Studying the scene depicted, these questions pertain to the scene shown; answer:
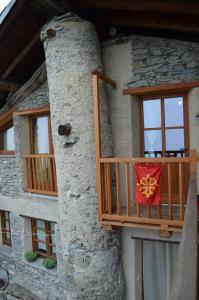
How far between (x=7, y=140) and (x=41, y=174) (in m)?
2.27

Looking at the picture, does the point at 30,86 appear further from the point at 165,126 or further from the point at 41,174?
the point at 165,126

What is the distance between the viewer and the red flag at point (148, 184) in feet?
14.5

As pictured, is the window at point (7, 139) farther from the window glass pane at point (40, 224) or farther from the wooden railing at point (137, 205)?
the wooden railing at point (137, 205)

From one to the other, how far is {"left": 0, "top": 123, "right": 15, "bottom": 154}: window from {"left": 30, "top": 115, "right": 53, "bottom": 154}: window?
101 centimetres

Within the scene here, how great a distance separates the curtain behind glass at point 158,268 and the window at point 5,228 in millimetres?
5018

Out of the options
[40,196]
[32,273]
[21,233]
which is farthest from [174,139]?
[32,273]

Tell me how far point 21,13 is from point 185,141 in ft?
13.2

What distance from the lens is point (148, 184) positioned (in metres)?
4.49

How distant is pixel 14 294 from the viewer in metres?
7.52

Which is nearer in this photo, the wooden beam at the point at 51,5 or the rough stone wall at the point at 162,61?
the wooden beam at the point at 51,5

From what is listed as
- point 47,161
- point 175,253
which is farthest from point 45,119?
point 175,253

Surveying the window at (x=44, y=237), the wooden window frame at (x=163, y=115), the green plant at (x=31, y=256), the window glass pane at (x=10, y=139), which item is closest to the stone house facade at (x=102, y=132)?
the wooden window frame at (x=163, y=115)

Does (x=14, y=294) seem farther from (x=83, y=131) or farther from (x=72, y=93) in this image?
(x=72, y=93)

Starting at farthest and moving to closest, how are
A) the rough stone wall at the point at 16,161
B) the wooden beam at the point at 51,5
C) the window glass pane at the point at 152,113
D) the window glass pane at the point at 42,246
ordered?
the window glass pane at the point at 42,246 < the rough stone wall at the point at 16,161 < the window glass pane at the point at 152,113 < the wooden beam at the point at 51,5
